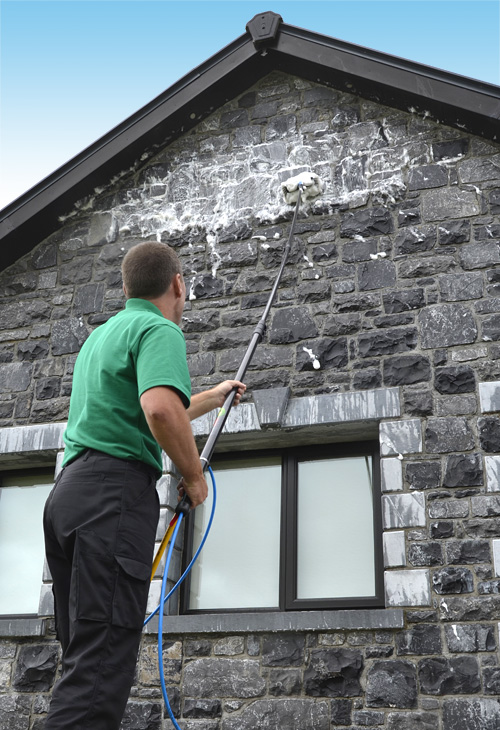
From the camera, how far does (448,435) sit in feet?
17.0

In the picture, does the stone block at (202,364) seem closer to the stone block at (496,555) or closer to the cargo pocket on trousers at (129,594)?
the stone block at (496,555)

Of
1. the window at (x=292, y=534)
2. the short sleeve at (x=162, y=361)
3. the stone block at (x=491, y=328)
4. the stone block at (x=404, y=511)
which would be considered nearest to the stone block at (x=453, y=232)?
the stone block at (x=491, y=328)

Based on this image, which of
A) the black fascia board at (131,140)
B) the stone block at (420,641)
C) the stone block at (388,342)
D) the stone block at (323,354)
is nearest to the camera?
the stone block at (420,641)

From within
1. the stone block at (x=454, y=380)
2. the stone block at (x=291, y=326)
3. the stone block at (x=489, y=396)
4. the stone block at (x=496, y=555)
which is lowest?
the stone block at (x=496, y=555)

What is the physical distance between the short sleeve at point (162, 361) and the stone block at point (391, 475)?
2.53 meters

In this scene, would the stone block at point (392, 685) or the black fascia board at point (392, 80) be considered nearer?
the stone block at point (392, 685)

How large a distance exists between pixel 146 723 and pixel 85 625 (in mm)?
2680

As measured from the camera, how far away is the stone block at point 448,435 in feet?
16.8

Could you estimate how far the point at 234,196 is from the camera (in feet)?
21.4

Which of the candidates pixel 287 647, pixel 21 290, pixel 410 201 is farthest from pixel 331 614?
pixel 21 290

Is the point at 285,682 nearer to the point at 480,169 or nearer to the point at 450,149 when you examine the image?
the point at 480,169

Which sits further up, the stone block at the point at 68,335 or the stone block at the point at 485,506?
the stone block at the point at 68,335

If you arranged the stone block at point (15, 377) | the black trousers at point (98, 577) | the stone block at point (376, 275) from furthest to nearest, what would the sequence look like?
1. the stone block at point (15, 377)
2. the stone block at point (376, 275)
3. the black trousers at point (98, 577)

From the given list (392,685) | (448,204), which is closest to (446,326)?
(448,204)
